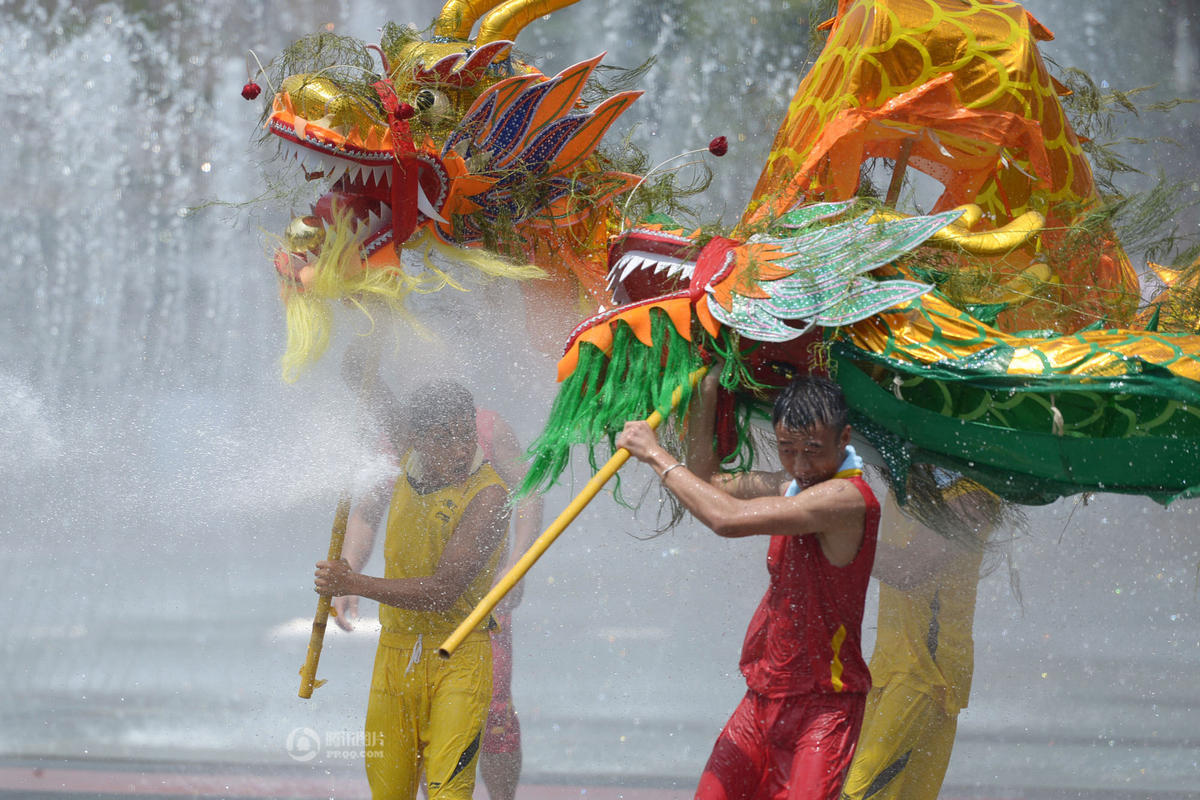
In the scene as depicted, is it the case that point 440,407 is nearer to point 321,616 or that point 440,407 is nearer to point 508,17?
point 321,616

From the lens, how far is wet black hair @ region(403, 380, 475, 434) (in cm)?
381

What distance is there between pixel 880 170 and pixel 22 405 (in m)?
4.47

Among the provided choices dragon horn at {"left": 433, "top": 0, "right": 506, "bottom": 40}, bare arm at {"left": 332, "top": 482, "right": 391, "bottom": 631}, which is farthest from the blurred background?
dragon horn at {"left": 433, "top": 0, "right": 506, "bottom": 40}

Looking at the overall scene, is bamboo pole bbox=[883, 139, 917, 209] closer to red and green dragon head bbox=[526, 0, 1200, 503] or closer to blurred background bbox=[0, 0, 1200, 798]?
red and green dragon head bbox=[526, 0, 1200, 503]


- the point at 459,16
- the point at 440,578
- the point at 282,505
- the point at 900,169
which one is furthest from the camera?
the point at 282,505

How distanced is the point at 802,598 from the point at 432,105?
174 cm

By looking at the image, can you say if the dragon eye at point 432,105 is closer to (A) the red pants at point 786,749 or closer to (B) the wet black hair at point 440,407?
(B) the wet black hair at point 440,407

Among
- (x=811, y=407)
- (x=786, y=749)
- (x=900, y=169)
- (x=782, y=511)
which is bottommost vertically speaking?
(x=786, y=749)

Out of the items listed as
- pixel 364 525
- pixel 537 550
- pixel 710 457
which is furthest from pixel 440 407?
pixel 537 550

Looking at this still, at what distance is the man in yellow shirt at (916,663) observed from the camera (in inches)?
150

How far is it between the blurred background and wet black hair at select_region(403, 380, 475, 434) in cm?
24

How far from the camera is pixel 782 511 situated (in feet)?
9.09

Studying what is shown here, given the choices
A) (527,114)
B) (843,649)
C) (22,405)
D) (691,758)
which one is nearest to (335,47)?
(527,114)

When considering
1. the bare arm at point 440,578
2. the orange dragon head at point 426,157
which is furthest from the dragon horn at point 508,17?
the bare arm at point 440,578
